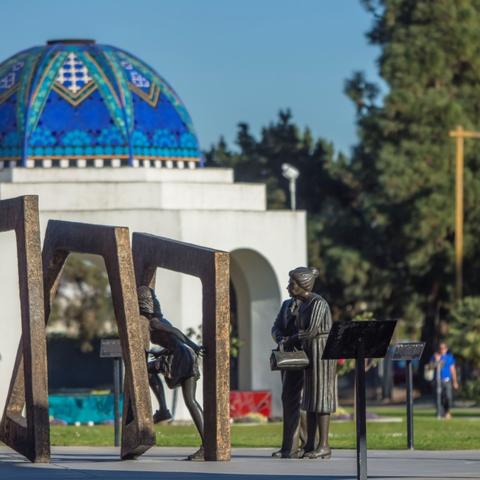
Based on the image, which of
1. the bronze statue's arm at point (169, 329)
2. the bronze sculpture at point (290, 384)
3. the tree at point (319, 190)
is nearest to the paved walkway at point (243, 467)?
the bronze sculpture at point (290, 384)

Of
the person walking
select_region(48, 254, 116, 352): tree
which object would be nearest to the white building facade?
the person walking

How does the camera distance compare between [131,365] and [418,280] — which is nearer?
[131,365]

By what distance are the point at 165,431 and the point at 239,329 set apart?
8008 mm

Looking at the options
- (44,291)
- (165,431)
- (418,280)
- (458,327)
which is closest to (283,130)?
(418,280)

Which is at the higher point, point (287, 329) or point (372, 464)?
point (287, 329)

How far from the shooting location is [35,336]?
57.5 feet

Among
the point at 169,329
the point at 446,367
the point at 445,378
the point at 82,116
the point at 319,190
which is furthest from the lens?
the point at 319,190

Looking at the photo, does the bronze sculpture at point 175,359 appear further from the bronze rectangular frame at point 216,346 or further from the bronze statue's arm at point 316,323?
the bronze statue's arm at point 316,323

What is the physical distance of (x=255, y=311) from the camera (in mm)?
35250

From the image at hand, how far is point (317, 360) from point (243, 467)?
4.77 ft

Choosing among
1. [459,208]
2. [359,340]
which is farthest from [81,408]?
[459,208]

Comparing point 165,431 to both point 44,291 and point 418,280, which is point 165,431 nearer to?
point 44,291

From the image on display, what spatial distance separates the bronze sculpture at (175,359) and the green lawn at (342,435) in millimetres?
3766

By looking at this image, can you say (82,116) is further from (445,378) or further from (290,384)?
(290,384)
